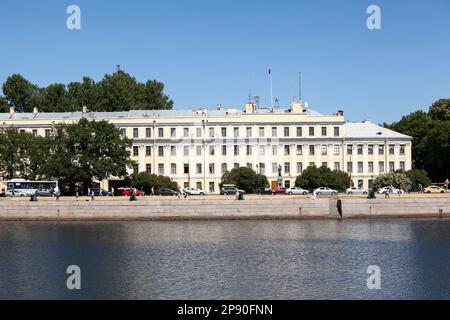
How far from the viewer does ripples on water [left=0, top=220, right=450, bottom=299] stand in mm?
32438

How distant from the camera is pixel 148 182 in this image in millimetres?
83625

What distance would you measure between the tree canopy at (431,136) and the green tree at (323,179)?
1479 cm

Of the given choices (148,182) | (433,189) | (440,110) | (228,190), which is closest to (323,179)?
(228,190)

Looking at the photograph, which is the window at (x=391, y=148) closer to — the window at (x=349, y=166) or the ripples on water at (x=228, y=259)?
the window at (x=349, y=166)

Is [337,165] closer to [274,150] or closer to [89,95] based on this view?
[274,150]

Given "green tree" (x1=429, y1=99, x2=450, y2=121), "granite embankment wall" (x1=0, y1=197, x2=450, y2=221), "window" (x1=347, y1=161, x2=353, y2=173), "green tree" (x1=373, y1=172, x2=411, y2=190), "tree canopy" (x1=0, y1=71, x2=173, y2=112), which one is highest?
"tree canopy" (x1=0, y1=71, x2=173, y2=112)

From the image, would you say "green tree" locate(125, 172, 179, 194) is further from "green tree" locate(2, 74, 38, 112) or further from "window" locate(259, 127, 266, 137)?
"green tree" locate(2, 74, 38, 112)

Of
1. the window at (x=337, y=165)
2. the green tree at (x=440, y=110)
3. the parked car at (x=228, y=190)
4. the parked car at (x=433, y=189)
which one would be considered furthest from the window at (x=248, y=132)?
the green tree at (x=440, y=110)

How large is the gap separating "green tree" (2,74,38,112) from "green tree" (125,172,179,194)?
44.5 metres

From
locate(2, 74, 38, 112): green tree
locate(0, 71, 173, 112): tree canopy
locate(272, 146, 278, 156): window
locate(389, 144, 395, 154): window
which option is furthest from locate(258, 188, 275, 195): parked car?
locate(2, 74, 38, 112): green tree

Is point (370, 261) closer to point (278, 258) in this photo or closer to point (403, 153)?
point (278, 258)

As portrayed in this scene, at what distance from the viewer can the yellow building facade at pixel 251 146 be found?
92.8 meters

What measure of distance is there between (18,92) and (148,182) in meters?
49.1

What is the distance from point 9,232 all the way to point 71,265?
58.5 ft
